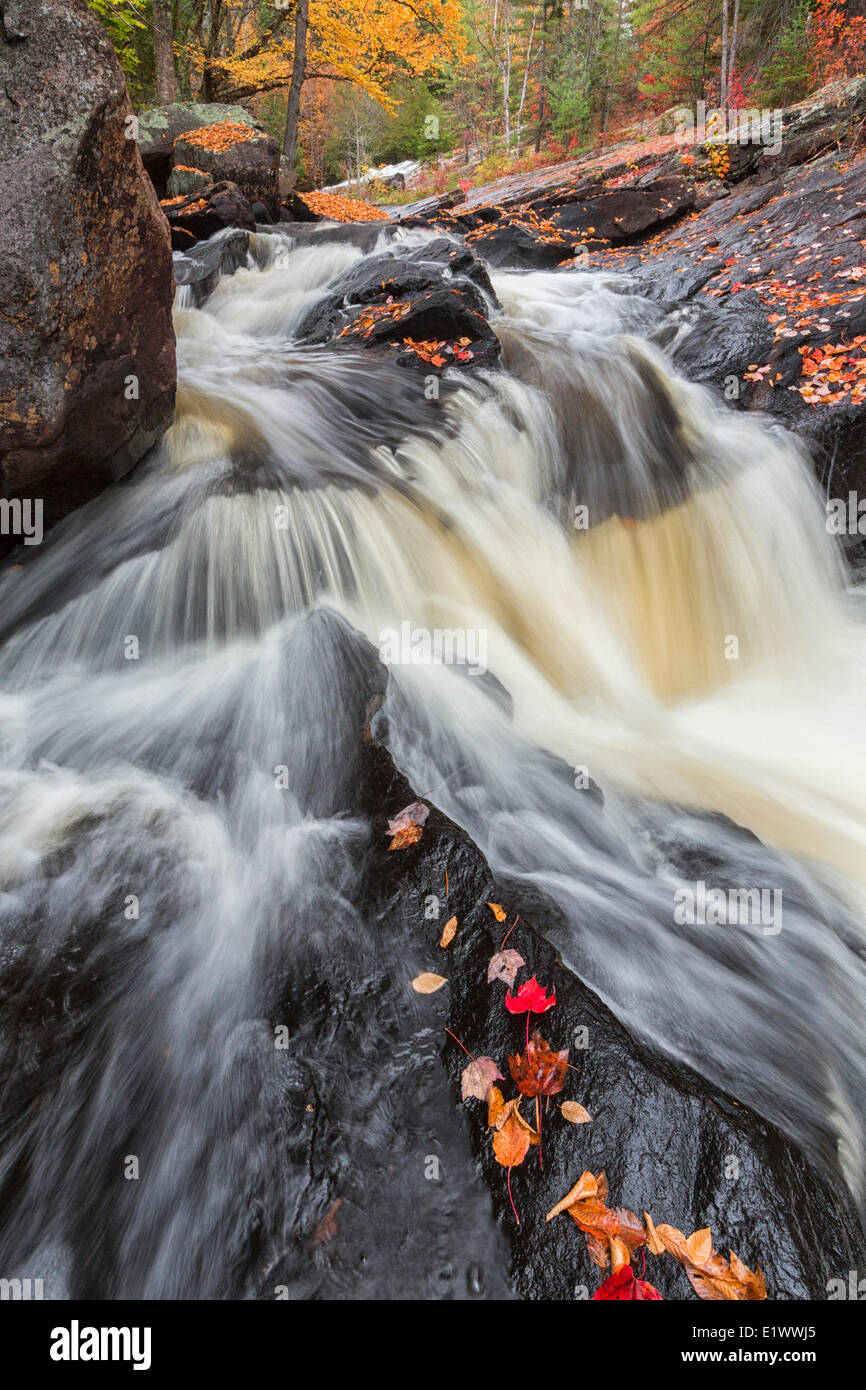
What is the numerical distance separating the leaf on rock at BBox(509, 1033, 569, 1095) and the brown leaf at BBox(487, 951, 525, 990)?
225 mm

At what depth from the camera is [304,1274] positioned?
1.81m

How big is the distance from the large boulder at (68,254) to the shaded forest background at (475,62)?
1305 centimetres

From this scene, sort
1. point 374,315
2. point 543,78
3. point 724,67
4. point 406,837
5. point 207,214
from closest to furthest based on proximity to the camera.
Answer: point 406,837 → point 374,315 → point 207,214 → point 724,67 → point 543,78

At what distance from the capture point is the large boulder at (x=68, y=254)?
12.1ft

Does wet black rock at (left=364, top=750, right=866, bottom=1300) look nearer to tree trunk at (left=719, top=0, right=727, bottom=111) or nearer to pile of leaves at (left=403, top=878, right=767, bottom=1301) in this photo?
pile of leaves at (left=403, top=878, right=767, bottom=1301)

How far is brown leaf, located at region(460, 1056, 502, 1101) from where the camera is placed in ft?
6.89

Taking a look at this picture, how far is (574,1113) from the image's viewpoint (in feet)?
6.61

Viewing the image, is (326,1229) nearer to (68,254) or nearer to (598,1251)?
(598,1251)

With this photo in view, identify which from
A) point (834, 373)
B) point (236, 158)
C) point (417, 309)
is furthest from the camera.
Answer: point (236, 158)

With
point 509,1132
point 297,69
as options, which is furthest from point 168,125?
point 509,1132

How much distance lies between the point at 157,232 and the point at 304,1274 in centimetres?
Answer: 564

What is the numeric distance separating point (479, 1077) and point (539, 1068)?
188 millimetres
